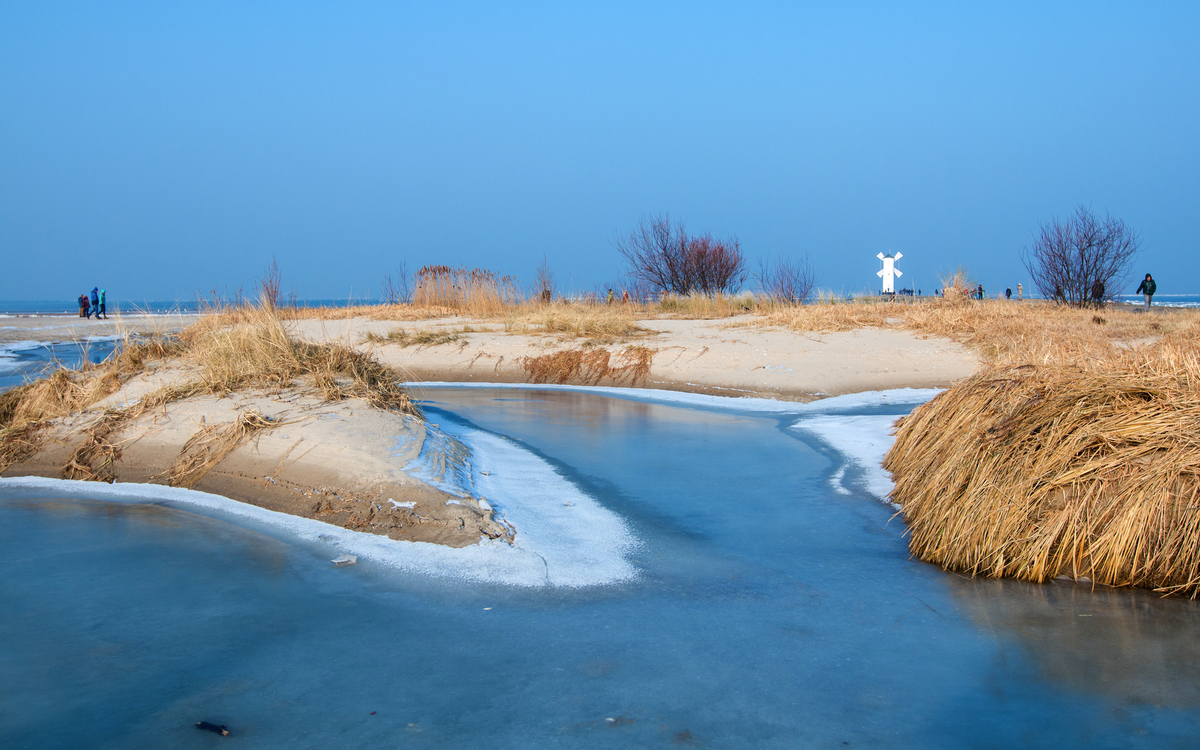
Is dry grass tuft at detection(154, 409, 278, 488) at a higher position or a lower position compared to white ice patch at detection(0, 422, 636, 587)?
higher

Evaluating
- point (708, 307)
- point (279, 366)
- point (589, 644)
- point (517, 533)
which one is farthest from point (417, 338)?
point (589, 644)

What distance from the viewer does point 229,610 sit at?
11.5 feet

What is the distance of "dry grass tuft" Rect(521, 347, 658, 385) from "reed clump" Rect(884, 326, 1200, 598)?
23.1 feet

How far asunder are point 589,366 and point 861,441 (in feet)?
18.2

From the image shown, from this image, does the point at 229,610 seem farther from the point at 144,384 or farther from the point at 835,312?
the point at 835,312

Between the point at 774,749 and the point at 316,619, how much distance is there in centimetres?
200

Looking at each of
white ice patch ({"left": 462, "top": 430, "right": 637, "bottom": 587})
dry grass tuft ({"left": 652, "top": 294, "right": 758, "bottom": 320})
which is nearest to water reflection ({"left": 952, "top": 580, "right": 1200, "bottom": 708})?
white ice patch ({"left": 462, "top": 430, "right": 637, "bottom": 587})

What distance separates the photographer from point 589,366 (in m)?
11.9

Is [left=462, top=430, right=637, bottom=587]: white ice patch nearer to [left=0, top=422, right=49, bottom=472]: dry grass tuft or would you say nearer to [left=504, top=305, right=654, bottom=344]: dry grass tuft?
[left=0, top=422, right=49, bottom=472]: dry grass tuft

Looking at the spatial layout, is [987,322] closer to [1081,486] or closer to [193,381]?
[1081,486]

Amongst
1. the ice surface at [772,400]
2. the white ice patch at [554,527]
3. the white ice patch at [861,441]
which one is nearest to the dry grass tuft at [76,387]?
the ice surface at [772,400]

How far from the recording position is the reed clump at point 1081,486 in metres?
3.69

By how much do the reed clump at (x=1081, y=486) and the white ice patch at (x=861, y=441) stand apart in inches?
35.0

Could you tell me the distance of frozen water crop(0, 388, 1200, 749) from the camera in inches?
99.0
